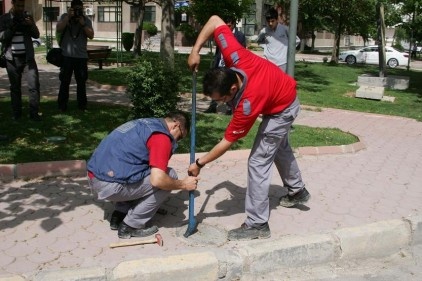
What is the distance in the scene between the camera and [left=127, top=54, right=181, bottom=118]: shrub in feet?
20.9

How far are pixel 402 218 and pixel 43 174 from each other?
3667 millimetres

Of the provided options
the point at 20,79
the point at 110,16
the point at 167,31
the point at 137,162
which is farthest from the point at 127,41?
the point at 137,162

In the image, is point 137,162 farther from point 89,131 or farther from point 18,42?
point 18,42

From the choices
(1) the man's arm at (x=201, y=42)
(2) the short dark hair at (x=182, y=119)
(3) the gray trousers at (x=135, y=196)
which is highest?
(1) the man's arm at (x=201, y=42)

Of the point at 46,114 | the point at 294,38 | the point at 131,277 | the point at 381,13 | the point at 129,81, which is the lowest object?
the point at 131,277

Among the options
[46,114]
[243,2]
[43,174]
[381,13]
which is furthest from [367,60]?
[43,174]

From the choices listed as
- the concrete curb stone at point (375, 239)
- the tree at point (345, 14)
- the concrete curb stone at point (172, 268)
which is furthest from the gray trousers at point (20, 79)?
the tree at point (345, 14)

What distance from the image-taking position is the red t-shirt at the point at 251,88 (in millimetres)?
3451

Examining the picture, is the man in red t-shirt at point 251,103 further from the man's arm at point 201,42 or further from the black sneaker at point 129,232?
the black sneaker at point 129,232

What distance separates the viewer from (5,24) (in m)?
6.58

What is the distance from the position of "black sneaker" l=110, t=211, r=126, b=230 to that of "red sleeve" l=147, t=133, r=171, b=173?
0.79m

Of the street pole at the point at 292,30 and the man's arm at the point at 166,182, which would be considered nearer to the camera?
the man's arm at the point at 166,182

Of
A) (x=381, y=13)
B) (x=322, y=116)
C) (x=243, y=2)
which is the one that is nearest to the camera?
(x=322, y=116)

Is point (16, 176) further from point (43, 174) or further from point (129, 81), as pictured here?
point (129, 81)
